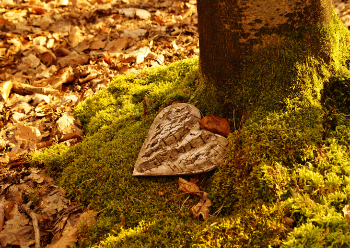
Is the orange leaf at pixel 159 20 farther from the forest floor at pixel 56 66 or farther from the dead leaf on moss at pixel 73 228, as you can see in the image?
the dead leaf on moss at pixel 73 228

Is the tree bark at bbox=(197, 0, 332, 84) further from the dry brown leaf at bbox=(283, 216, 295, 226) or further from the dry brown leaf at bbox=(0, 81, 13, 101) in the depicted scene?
the dry brown leaf at bbox=(0, 81, 13, 101)

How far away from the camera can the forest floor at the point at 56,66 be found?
108 inches

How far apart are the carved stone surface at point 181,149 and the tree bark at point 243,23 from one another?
1.68 ft

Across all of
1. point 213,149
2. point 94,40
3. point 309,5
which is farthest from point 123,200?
point 94,40

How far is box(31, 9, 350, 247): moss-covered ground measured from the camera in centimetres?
186

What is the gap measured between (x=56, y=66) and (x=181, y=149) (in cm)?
348

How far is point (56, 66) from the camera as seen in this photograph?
16.4 ft

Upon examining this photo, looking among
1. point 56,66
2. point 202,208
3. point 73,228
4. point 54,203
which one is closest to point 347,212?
point 202,208

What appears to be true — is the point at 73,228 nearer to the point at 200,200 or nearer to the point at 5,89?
the point at 200,200

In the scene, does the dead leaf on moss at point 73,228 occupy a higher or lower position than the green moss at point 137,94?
lower

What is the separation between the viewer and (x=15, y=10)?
20.8 feet

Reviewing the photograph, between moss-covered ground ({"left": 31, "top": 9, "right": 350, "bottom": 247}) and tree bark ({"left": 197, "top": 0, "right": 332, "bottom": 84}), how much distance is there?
88mm

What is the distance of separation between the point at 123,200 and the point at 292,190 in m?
1.36

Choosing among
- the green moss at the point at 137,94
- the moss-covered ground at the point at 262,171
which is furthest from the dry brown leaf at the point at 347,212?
the green moss at the point at 137,94
